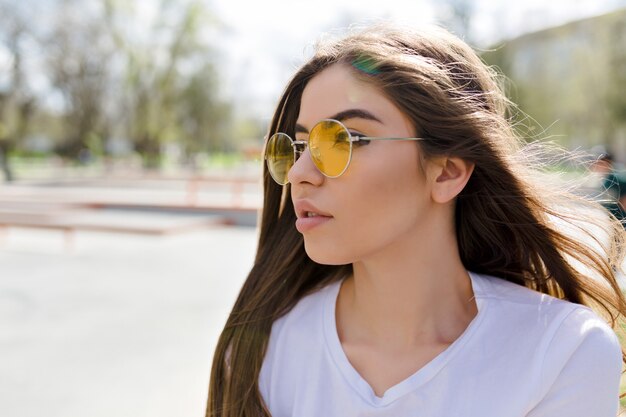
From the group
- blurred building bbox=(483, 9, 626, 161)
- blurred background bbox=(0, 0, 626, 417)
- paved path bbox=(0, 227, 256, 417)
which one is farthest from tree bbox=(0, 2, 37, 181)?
blurred building bbox=(483, 9, 626, 161)

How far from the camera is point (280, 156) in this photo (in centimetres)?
155

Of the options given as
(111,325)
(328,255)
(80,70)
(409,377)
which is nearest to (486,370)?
(409,377)

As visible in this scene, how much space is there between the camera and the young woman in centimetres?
126

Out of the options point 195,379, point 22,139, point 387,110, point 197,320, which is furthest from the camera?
point 22,139

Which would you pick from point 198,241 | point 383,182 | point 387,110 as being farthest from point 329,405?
point 198,241

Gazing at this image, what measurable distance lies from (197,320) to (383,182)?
4562 millimetres

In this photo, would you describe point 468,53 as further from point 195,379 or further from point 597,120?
point 597,120

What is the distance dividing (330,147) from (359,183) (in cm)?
10

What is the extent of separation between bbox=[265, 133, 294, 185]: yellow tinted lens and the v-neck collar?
411 mm

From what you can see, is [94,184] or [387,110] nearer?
[387,110]

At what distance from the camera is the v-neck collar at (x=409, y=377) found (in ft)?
4.26

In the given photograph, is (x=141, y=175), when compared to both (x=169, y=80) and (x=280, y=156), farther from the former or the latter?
(x=280, y=156)

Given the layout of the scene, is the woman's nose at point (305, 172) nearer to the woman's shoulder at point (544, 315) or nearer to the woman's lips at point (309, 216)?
the woman's lips at point (309, 216)

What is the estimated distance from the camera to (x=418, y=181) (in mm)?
1357
